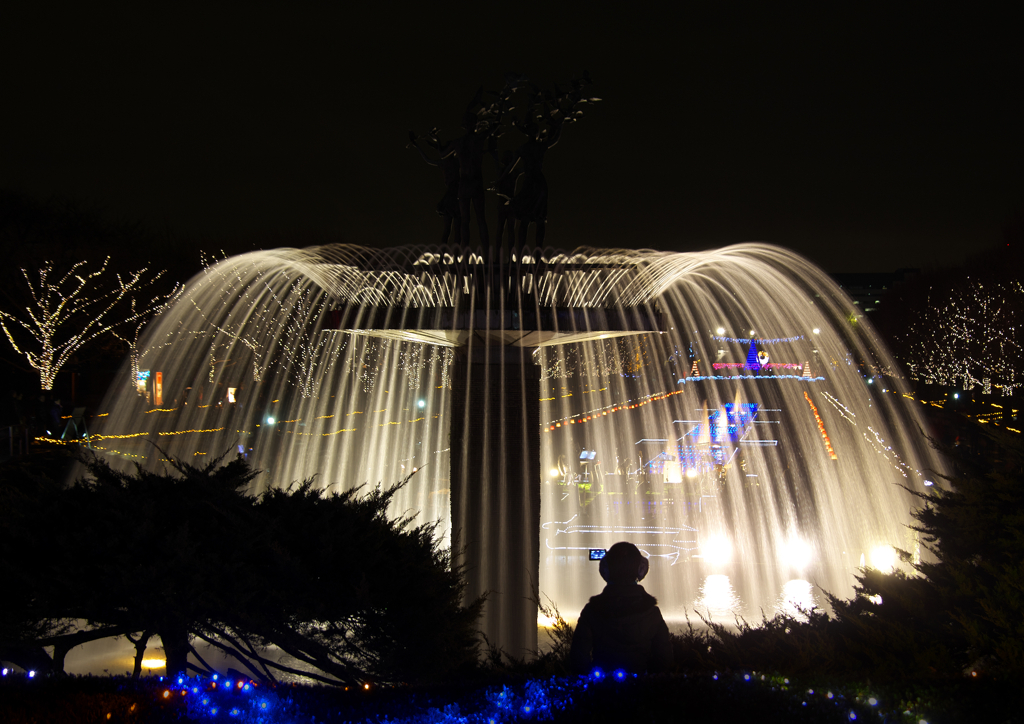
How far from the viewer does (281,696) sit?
427cm

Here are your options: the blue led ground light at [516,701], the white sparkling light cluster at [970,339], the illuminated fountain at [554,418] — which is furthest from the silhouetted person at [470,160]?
the white sparkling light cluster at [970,339]

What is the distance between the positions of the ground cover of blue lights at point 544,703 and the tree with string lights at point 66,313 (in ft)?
88.7

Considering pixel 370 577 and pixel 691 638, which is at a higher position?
pixel 370 577

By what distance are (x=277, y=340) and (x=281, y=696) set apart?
106 ft

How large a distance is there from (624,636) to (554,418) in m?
31.8

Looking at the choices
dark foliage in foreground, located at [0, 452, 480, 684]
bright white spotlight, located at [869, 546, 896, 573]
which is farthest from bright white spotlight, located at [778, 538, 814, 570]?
dark foliage in foreground, located at [0, 452, 480, 684]

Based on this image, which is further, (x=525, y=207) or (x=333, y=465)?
(x=333, y=465)

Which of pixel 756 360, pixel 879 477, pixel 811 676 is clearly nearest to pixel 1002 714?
pixel 811 676

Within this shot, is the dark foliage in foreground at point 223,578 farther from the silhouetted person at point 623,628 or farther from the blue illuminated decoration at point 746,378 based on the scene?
the blue illuminated decoration at point 746,378

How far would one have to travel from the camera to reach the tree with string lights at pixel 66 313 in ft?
96.1

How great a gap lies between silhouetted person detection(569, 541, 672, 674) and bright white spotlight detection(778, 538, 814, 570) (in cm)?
1502

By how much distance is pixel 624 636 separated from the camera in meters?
4.36

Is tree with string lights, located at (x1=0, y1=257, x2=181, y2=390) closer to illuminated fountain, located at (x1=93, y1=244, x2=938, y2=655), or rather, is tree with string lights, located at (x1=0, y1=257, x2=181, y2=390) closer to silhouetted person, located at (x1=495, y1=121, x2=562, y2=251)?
illuminated fountain, located at (x1=93, y1=244, x2=938, y2=655)

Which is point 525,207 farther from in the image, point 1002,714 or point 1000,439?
point 1002,714
